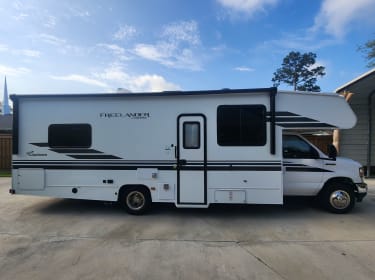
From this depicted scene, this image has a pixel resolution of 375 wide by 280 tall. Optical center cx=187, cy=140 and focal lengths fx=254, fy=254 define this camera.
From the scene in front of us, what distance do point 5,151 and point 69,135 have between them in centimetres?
1020

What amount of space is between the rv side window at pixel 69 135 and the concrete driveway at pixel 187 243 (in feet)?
5.45

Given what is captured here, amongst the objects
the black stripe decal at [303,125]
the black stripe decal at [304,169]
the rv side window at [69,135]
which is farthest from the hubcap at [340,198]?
the rv side window at [69,135]

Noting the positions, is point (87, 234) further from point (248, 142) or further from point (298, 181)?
point (298, 181)

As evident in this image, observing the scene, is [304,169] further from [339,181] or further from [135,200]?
[135,200]

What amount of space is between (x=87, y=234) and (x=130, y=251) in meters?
1.20

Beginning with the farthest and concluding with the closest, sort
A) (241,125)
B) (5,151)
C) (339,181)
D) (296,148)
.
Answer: (5,151), (296,148), (339,181), (241,125)

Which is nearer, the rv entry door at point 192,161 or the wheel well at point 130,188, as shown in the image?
the rv entry door at point 192,161

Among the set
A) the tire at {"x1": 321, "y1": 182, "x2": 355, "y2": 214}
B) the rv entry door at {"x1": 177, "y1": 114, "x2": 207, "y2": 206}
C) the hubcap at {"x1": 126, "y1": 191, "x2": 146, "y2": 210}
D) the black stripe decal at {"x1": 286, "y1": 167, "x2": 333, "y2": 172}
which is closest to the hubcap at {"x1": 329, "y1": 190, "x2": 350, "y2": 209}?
the tire at {"x1": 321, "y1": 182, "x2": 355, "y2": 214}

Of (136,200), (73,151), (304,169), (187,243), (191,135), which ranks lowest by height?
(187,243)

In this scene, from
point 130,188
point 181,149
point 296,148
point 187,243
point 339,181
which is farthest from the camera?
point 296,148

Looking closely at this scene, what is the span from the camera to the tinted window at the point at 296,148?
6.07 meters

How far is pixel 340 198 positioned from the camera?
19.5ft

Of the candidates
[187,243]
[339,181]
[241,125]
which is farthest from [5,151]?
[339,181]

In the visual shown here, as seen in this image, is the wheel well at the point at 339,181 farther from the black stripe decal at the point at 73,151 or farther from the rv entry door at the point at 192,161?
the black stripe decal at the point at 73,151
